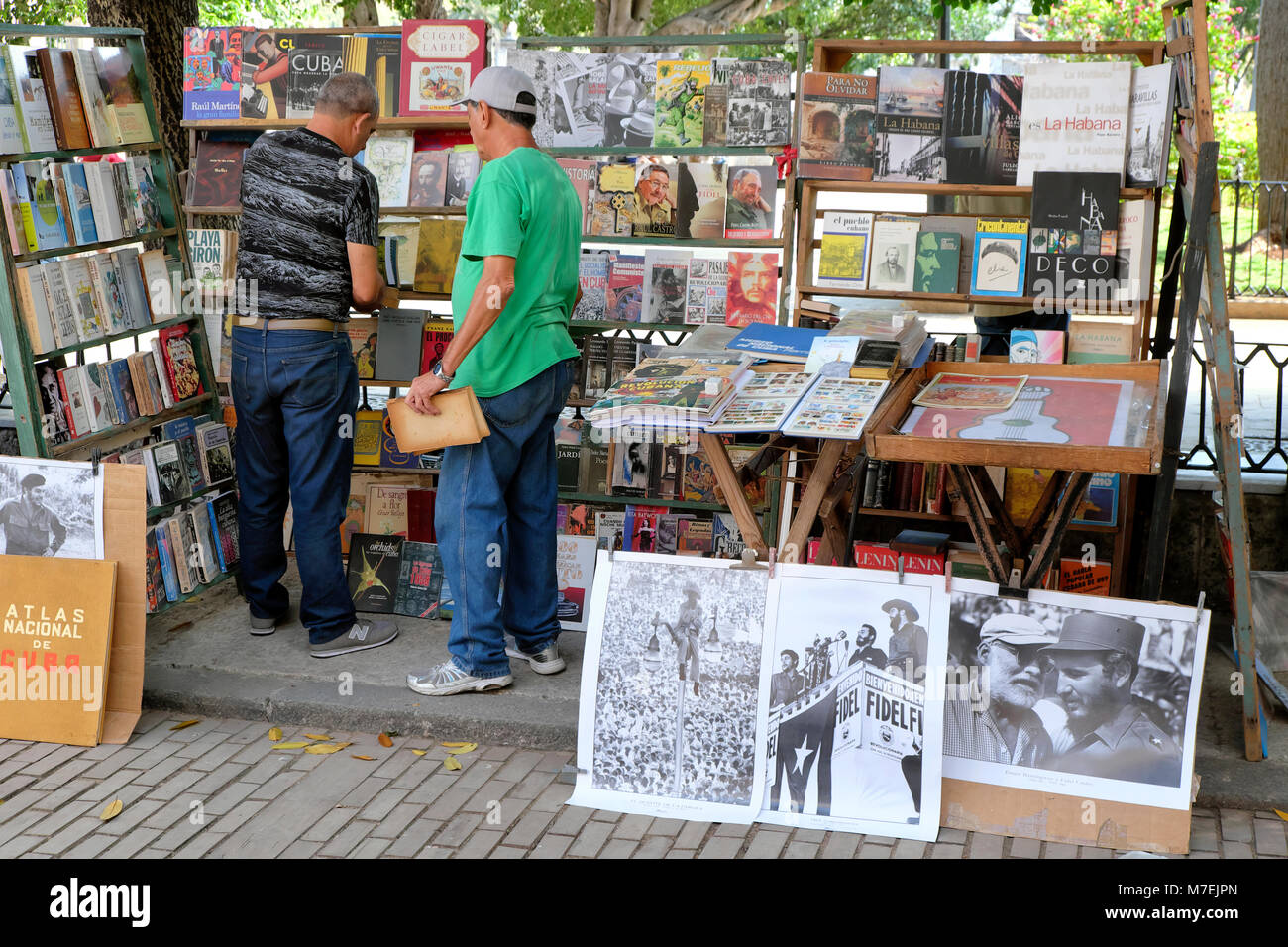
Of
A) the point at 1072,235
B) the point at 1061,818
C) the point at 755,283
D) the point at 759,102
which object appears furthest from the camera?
the point at 755,283

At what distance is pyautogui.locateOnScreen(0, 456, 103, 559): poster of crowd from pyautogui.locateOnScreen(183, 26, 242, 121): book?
1677 mm

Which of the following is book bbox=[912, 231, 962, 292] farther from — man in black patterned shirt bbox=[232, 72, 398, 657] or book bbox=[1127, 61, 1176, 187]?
man in black patterned shirt bbox=[232, 72, 398, 657]

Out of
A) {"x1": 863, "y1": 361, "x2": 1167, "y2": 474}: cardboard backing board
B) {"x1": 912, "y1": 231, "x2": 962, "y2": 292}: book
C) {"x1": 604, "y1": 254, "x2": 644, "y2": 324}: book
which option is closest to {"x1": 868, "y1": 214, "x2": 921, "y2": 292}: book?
{"x1": 912, "y1": 231, "x2": 962, "y2": 292}: book

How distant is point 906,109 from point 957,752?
233 centimetres

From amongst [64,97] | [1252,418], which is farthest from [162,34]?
[1252,418]

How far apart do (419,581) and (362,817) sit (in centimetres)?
156

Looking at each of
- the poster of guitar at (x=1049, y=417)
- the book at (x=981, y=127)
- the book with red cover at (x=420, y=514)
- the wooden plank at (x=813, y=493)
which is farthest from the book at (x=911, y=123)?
the book with red cover at (x=420, y=514)

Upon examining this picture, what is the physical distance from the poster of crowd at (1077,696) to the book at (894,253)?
1.56 m

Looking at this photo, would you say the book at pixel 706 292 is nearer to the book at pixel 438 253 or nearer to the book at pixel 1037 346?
the book at pixel 438 253

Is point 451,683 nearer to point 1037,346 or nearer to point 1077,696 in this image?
point 1077,696

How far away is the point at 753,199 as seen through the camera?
4.46 meters

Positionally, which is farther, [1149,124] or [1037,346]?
[1037,346]

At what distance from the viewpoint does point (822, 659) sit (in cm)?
314
